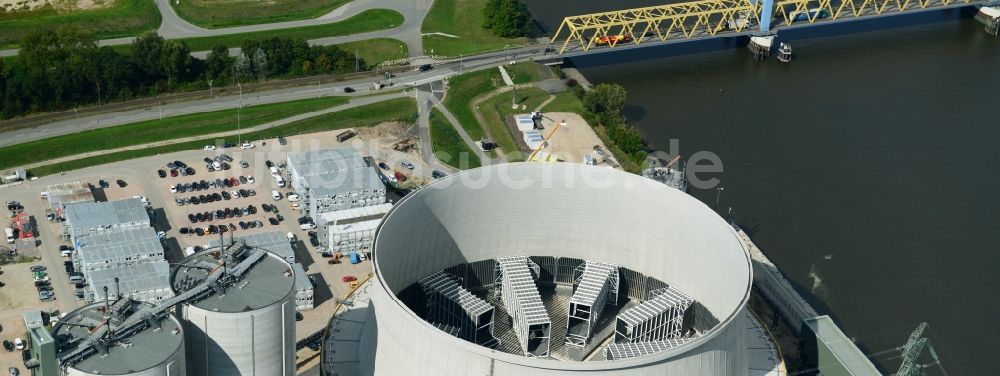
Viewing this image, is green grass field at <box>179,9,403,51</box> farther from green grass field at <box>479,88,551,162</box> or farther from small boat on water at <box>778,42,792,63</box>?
small boat on water at <box>778,42,792,63</box>

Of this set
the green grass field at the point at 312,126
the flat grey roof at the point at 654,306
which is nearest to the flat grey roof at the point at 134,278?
the green grass field at the point at 312,126

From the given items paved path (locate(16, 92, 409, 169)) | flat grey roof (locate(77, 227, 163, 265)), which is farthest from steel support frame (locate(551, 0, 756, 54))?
flat grey roof (locate(77, 227, 163, 265))

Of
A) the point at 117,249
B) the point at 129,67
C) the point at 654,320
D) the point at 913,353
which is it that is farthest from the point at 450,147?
the point at 913,353

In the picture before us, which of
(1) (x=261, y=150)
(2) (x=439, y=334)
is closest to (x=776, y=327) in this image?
(2) (x=439, y=334)

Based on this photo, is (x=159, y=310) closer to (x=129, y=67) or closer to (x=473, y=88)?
(x=129, y=67)

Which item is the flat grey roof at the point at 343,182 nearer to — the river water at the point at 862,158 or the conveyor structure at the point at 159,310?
the river water at the point at 862,158

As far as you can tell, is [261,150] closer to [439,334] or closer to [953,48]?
[439,334]
